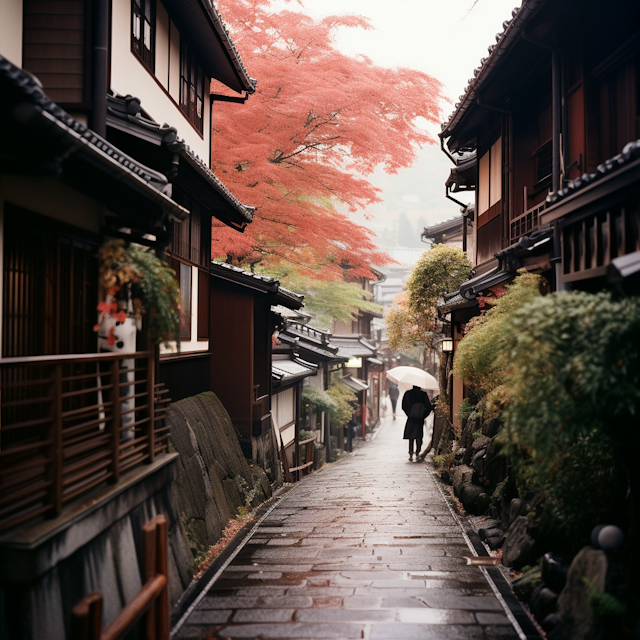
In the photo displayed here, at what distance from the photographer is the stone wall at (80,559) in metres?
4.91

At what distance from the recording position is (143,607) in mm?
5770

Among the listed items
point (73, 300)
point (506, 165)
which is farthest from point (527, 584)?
point (506, 165)

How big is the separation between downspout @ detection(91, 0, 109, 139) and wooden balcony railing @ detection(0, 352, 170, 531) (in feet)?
11.3

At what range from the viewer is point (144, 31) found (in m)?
10.9

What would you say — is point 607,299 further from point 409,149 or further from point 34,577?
point 409,149

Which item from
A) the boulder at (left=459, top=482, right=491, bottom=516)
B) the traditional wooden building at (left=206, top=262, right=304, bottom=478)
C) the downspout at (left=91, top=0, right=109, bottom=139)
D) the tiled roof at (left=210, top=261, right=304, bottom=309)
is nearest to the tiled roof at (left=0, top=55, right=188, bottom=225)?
the downspout at (left=91, top=0, right=109, bottom=139)

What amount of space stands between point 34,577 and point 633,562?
215 inches

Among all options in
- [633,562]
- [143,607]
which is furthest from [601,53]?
[143,607]

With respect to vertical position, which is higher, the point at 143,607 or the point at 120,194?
the point at 120,194

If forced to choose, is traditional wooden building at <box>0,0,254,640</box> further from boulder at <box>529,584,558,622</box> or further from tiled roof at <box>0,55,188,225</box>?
boulder at <box>529,584,558,622</box>

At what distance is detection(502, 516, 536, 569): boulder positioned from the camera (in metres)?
8.66

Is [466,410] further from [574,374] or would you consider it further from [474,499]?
[574,374]

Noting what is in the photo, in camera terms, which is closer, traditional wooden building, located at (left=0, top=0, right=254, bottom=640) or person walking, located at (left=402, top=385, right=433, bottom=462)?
traditional wooden building, located at (left=0, top=0, right=254, bottom=640)

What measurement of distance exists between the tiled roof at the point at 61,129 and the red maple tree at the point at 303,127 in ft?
36.4
